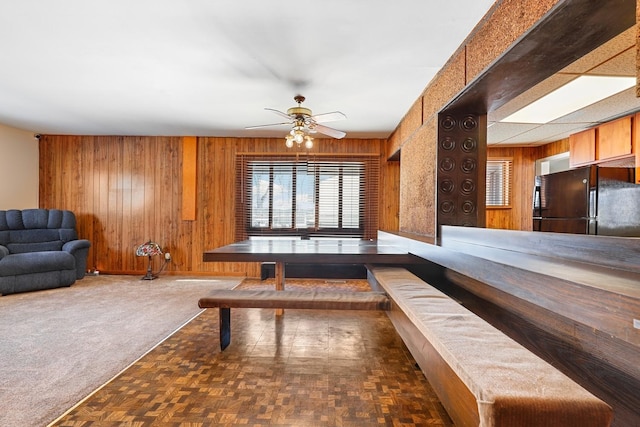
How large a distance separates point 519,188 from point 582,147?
1.44 m

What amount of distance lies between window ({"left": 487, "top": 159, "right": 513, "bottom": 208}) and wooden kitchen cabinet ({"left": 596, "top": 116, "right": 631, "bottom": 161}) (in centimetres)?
168

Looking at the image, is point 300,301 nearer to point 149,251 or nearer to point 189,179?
point 149,251

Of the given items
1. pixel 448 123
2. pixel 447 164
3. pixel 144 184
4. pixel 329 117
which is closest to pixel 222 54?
pixel 329 117

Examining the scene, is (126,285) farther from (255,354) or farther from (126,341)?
(255,354)

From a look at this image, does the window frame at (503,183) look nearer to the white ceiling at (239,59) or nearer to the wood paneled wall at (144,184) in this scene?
the white ceiling at (239,59)

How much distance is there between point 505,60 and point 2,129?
675 centimetres

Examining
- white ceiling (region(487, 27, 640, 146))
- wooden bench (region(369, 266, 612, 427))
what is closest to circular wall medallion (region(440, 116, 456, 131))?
white ceiling (region(487, 27, 640, 146))

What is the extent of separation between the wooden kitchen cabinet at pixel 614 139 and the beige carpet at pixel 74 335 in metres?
5.03

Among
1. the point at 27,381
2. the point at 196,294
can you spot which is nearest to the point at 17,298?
the point at 196,294

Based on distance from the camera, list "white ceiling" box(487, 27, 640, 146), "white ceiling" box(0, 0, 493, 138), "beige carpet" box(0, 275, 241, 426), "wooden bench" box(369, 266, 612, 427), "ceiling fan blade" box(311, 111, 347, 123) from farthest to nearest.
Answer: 1. "ceiling fan blade" box(311, 111, 347, 123)
2. "white ceiling" box(487, 27, 640, 146)
3. "white ceiling" box(0, 0, 493, 138)
4. "beige carpet" box(0, 275, 241, 426)
5. "wooden bench" box(369, 266, 612, 427)

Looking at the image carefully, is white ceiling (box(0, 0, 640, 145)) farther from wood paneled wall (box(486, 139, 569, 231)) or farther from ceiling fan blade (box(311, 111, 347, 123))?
wood paneled wall (box(486, 139, 569, 231))

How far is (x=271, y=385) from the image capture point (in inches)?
78.4

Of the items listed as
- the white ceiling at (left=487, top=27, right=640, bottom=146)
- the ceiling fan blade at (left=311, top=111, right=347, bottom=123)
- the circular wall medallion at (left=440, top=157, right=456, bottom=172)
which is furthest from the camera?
the ceiling fan blade at (left=311, top=111, right=347, bottom=123)

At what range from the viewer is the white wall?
16.8ft
